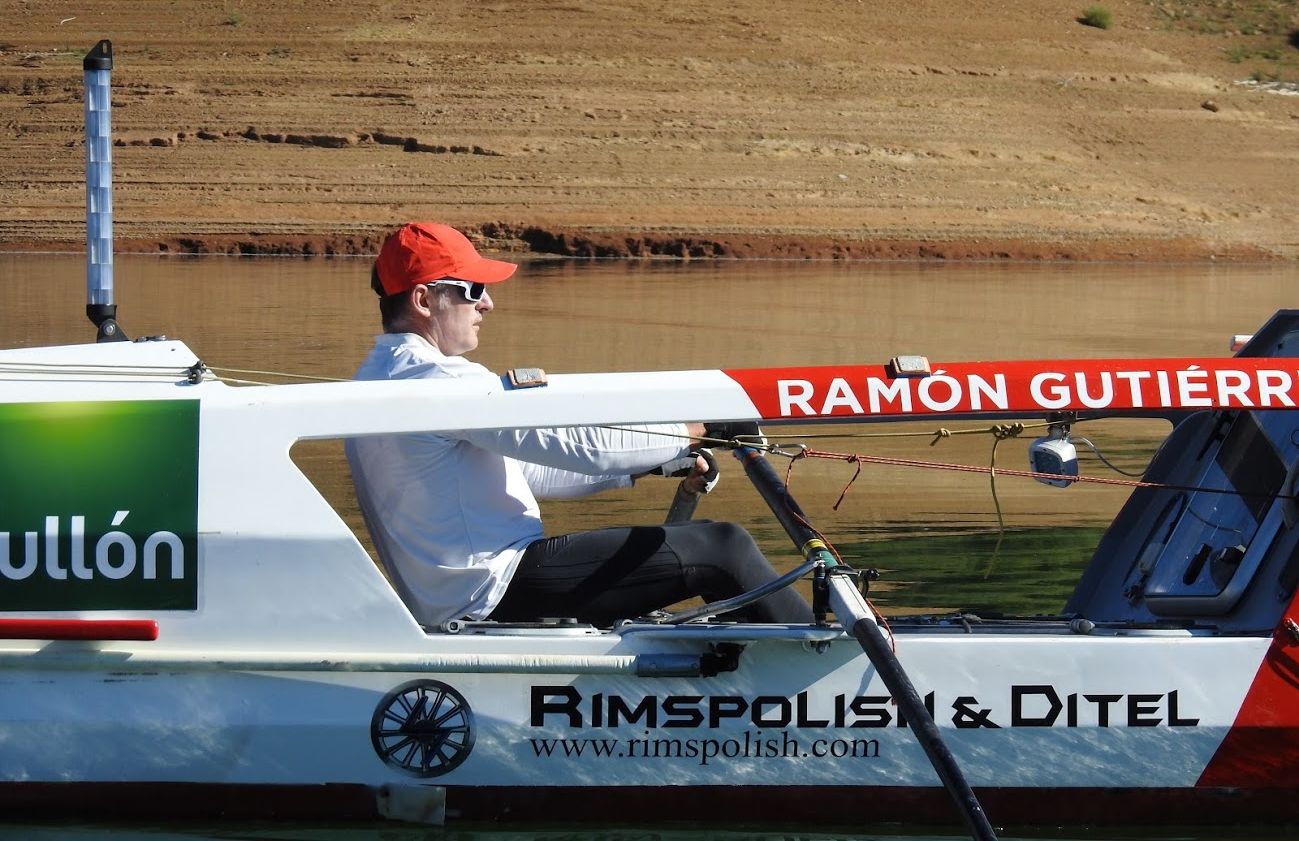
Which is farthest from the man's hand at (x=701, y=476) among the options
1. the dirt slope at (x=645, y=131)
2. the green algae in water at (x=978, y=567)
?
the dirt slope at (x=645, y=131)

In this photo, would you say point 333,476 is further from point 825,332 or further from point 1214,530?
point 825,332

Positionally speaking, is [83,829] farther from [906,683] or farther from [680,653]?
[906,683]

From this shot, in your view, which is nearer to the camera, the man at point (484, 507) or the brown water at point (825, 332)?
the man at point (484, 507)

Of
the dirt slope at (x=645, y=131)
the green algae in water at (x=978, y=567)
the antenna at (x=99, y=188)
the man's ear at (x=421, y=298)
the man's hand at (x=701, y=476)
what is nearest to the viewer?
the man's ear at (x=421, y=298)

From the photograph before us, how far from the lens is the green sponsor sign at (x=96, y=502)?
4.26 metres

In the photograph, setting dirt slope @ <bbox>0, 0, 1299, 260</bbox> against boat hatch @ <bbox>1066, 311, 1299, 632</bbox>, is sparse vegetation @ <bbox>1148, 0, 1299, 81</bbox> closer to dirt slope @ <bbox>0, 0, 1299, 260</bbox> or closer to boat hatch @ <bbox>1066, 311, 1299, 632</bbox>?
dirt slope @ <bbox>0, 0, 1299, 260</bbox>

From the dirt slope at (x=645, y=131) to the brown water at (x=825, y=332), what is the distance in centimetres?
212

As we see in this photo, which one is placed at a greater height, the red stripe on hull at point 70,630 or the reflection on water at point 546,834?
the red stripe on hull at point 70,630

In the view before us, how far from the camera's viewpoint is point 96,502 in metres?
4.25

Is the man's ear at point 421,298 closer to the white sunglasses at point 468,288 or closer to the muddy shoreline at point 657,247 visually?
the white sunglasses at point 468,288

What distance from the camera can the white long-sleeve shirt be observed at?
14.3 feet

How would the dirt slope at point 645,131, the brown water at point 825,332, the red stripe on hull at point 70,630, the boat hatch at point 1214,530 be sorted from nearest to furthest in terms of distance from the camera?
the red stripe on hull at point 70,630, the boat hatch at point 1214,530, the brown water at point 825,332, the dirt slope at point 645,131

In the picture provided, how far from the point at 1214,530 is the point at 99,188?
135 inches

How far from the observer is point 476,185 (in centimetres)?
3184
